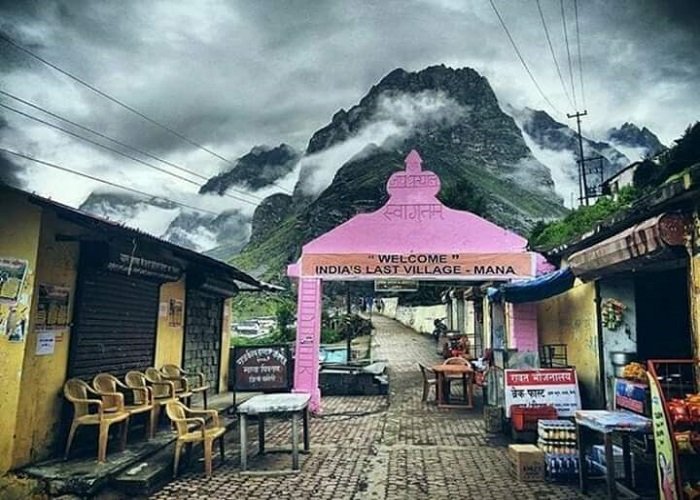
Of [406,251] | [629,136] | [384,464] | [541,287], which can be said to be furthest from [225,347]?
[629,136]

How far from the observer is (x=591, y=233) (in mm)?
8078

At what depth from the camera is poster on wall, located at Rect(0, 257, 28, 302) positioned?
569cm

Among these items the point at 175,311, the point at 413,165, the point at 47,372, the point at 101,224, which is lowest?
the point at 47,372

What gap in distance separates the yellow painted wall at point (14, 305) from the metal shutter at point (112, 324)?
3.09ft

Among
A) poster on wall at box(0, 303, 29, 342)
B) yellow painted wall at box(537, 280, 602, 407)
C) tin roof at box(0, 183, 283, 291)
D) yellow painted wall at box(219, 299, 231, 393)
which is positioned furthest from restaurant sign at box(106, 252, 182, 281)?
yellow painted wall at box(537, 280, 602, 407)

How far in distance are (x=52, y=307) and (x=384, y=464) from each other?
14.9ft

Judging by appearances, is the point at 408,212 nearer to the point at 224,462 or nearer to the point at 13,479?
the point at 224,462

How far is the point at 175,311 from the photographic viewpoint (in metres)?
10.2

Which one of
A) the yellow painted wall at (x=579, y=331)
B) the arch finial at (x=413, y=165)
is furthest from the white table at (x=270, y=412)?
the arch finial at (x=413, y=165)

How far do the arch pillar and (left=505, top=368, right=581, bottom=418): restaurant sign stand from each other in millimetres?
4154

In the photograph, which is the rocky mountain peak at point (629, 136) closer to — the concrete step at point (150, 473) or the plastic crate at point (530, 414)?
the plastic crate at point (530, 414)

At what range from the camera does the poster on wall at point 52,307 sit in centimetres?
618

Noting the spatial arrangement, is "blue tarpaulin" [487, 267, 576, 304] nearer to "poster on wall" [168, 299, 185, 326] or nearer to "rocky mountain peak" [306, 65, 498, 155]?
"poster on wall" [168, 299, 185, 326]

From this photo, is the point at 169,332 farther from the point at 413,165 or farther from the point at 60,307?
the point at 413,165
